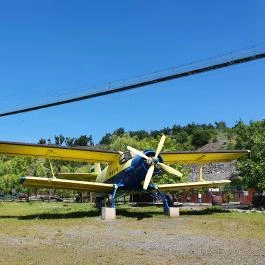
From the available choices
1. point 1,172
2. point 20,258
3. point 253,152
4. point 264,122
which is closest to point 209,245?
point 20,258

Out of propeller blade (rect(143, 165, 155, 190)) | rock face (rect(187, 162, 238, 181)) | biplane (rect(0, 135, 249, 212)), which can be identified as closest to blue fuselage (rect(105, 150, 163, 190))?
biplane (rect(0, 135, 249, 212))

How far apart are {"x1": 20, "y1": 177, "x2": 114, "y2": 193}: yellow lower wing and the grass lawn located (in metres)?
2.19

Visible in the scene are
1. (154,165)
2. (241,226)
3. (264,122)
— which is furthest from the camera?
(264,122)

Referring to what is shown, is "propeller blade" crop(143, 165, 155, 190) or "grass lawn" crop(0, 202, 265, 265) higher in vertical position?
"propeller blade" crop(143, 165, 155, 190)

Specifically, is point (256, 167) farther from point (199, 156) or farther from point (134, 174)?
point (134, 174)

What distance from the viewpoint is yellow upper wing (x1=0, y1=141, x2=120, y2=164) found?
24.0 m

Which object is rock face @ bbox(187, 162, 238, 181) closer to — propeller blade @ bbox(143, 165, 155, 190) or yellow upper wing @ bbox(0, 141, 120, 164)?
yellow upper wing @ bbox(0, 141, 120, 164)

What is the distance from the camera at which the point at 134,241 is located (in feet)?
48.6

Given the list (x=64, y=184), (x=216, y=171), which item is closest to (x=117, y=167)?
(x=64, y=184)

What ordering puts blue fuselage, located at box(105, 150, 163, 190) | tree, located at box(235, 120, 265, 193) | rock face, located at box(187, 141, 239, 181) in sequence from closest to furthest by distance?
blue fuselage, located at box(105, 150, 163, 190) < tree, located at box(235, 120, 265, 193) < rock face, located at box(187, 141, 239, 181)

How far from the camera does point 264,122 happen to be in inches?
2178

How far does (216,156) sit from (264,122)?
92.1ft

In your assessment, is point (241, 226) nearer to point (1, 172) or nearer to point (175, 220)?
point (175, 220)

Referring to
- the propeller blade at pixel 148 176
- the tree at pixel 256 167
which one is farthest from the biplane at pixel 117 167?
the tree at pixel 256 167
